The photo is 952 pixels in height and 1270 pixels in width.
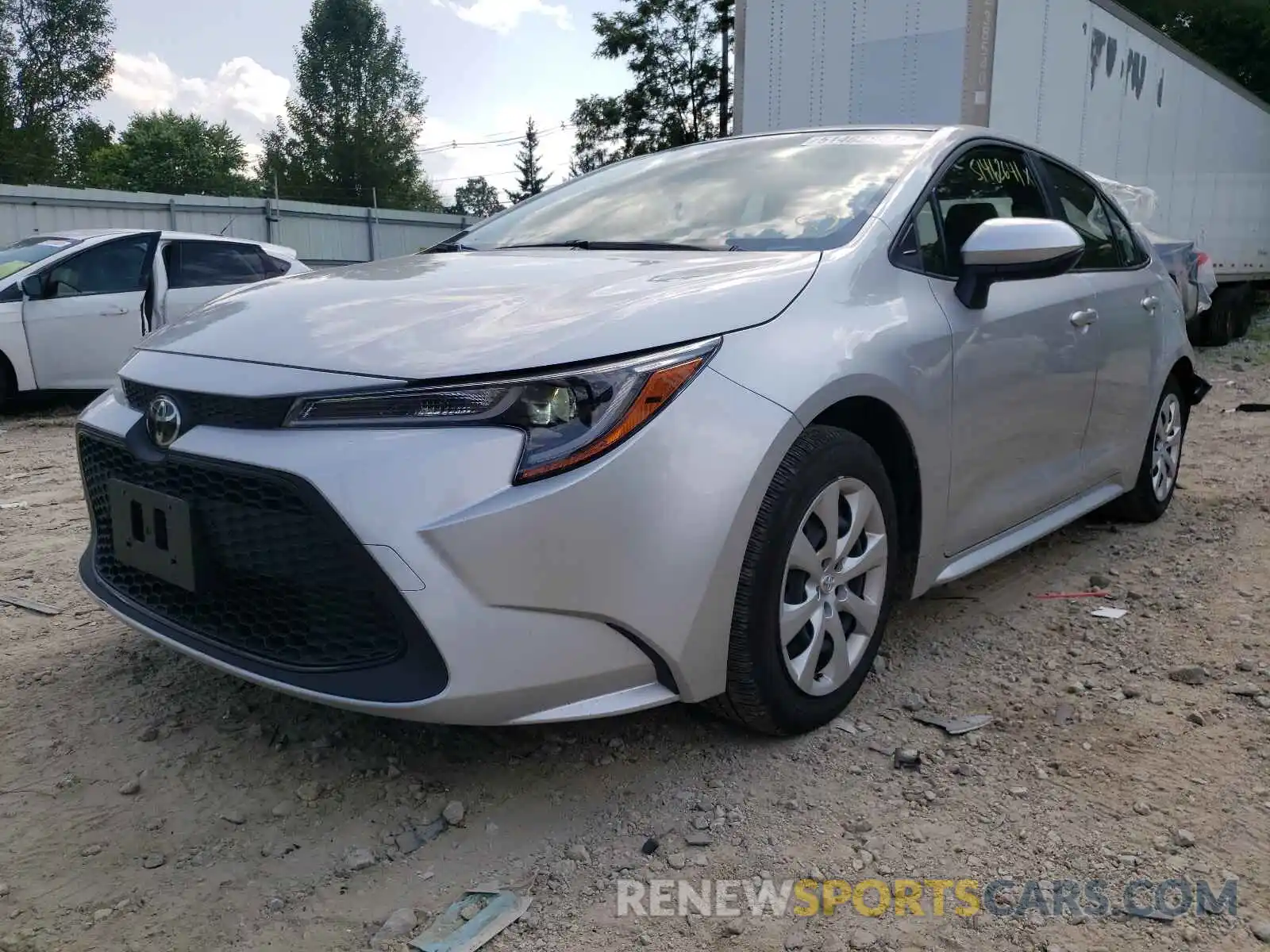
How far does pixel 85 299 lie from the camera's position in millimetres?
8039

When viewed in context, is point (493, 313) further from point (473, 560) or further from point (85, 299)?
point (85, 299)

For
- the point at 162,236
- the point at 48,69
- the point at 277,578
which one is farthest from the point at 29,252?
the point at 48,69

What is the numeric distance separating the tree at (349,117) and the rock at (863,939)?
5180cm

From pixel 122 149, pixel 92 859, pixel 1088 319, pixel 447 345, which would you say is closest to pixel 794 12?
pixel 1088 319

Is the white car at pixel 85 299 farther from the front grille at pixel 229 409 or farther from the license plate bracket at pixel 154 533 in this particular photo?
the front grille at pixel 229 409

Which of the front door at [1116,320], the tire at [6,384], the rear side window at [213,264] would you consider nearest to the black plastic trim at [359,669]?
the front door at [1116,320]

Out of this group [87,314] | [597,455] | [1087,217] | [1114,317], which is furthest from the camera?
[87,314]

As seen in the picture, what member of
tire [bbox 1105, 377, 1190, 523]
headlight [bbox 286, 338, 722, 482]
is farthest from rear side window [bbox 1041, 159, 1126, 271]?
headlight [bbox 286, 338, 722, 482]

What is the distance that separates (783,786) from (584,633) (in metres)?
0.64

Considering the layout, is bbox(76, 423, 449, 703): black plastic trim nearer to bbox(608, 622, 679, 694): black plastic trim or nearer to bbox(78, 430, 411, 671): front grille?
bbox(78, 430, 411, 671): front grille

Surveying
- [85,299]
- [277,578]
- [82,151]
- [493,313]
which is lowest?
[277,578]

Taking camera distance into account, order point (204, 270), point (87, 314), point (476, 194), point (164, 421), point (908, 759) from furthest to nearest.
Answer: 1. point (476, 194)
2. point (204, 270)
3. point (87, 314)
4. point (908, 759)
5. point (164, 421)

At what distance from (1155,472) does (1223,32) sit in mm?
25118

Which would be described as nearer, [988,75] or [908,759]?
[908,759]
